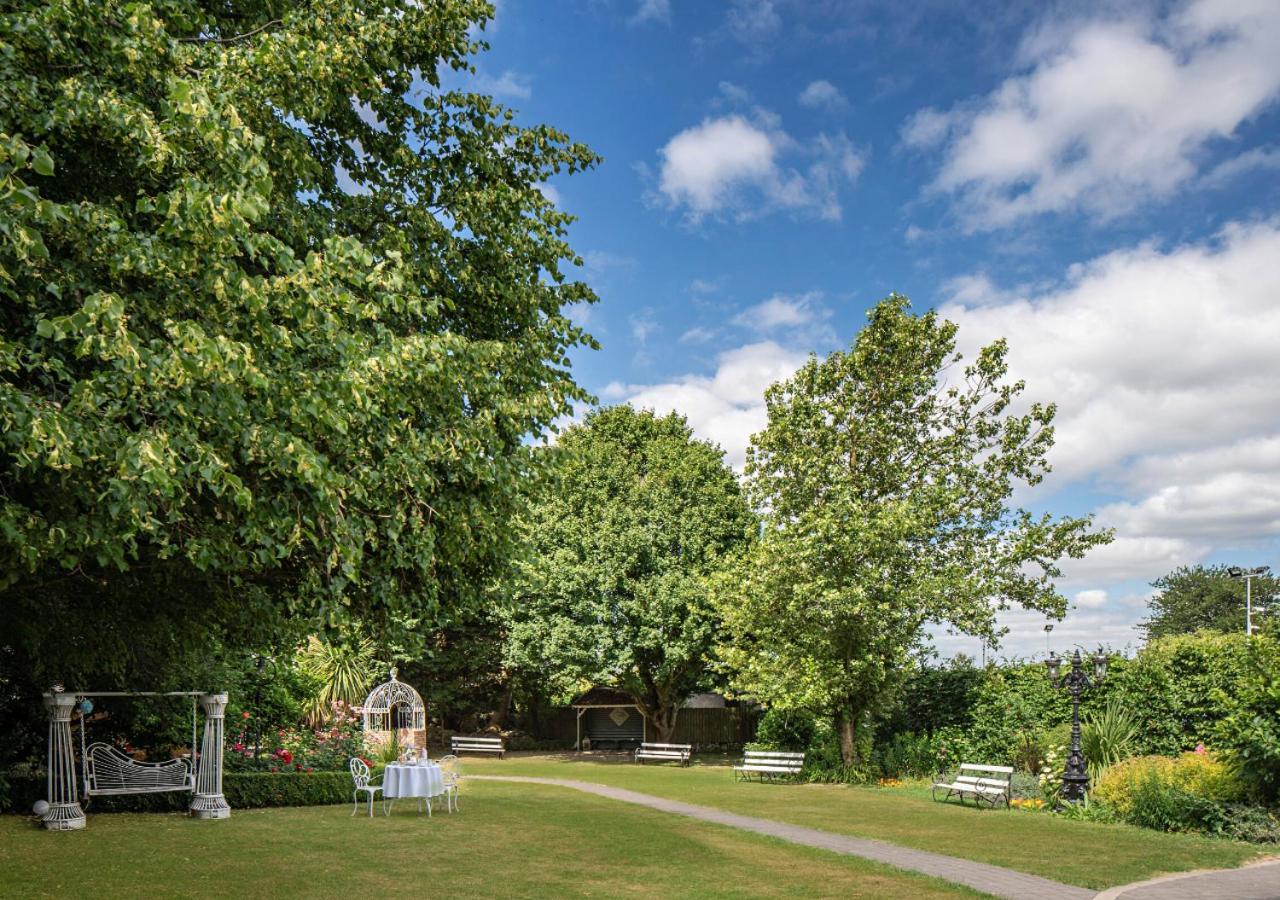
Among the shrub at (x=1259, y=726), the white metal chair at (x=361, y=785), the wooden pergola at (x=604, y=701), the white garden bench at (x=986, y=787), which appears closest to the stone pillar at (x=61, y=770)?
the white metal chair at (x=361, y=785)

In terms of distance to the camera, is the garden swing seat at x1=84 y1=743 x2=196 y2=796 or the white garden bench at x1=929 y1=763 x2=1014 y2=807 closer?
the garden swing seat at x1=84 y1=743 x2=196 y2=796

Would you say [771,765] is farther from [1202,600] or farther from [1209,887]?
[1202,600]

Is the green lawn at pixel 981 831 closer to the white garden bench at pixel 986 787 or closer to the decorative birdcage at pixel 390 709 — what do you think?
the white garden bench at pixel 986 787

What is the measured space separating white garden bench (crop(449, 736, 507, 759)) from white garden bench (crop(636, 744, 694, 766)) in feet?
22.1

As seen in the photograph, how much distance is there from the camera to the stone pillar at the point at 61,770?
13.3m

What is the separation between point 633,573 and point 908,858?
19.8m

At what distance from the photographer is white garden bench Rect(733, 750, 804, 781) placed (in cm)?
2394

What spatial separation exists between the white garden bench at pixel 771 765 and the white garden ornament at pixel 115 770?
1328cm

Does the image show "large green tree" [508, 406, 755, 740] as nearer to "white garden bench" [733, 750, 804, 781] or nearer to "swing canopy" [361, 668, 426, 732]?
"swing canopy" [361, 668, 426, 732]

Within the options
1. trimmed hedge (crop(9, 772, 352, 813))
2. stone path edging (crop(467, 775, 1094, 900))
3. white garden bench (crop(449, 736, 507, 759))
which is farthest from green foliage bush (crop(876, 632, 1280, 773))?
white garden bench (crop(449, 736, 507, 759))

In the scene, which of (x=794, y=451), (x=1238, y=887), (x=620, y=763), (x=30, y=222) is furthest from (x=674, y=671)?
(x=30, y=222)

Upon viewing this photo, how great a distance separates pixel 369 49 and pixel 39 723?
13297 millimetres

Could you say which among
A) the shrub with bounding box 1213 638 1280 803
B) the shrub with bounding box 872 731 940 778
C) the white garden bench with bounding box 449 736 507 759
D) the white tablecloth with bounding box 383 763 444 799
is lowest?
the white garden bench with bounding box 449 736 507 759

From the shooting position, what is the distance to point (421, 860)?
1137cm
